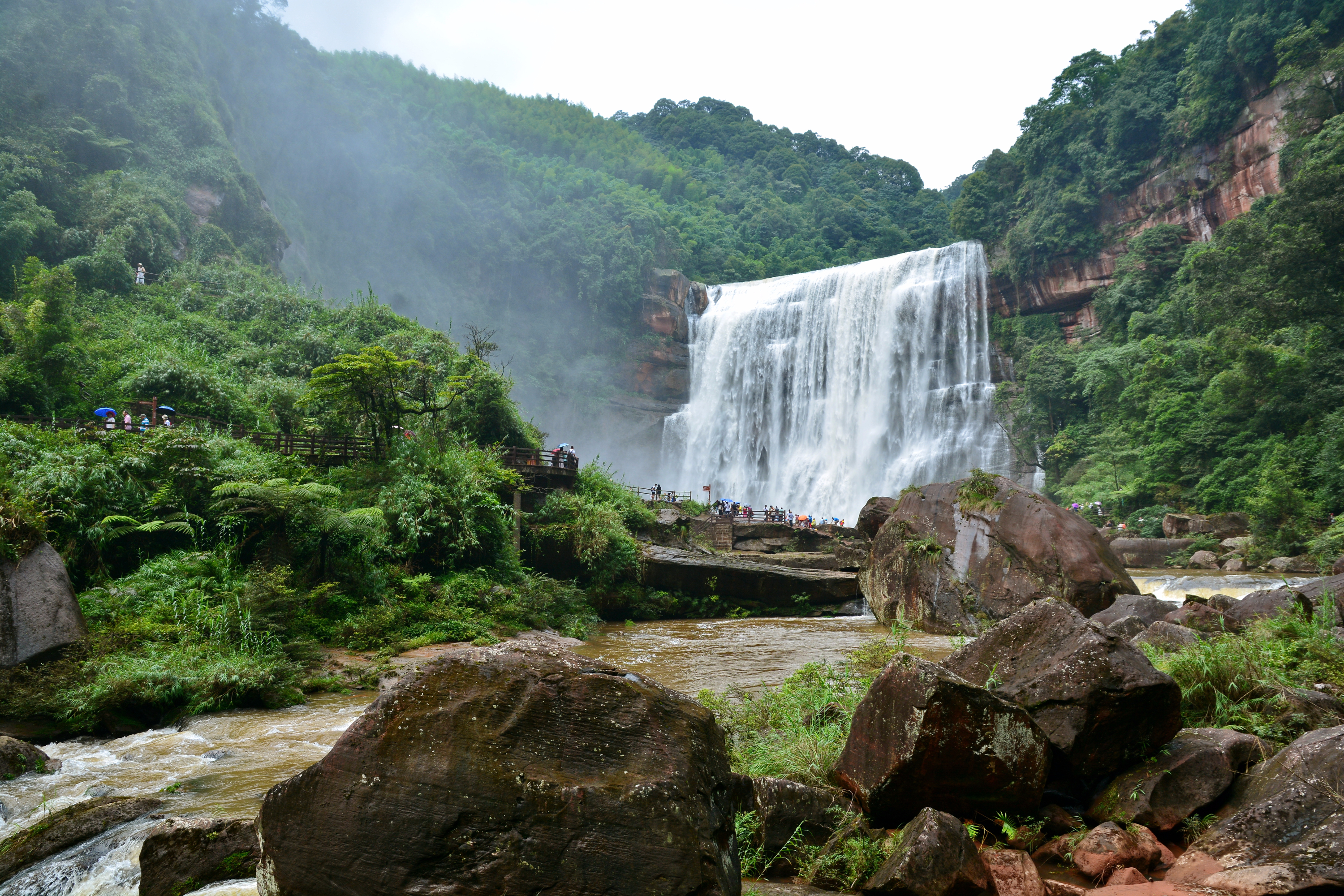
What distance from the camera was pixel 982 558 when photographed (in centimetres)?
1154

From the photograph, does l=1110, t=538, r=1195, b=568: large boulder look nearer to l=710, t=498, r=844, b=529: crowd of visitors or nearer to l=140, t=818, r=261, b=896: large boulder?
l=710, t=498, r=844, b=529: crowd of visitors

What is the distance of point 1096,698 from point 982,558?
791 cm

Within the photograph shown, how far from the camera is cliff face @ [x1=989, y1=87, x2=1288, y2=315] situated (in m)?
30.8

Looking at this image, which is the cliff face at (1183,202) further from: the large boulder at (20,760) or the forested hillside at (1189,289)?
the large boulder at (20,760)

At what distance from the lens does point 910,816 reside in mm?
3834

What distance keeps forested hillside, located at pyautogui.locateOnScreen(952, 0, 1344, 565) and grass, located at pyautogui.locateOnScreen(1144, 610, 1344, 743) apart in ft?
48.3

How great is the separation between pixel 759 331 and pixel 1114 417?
18110 millimetres

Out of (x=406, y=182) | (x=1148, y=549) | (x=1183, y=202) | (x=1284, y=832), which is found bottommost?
(x=1148, y=549)

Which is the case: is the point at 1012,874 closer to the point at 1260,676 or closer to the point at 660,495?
the point at 1260,676

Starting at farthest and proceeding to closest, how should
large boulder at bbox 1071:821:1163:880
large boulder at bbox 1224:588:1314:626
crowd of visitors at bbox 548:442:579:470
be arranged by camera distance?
crowd of visitors at bbox 548:442:579:470, large boulder at bbox 1224:588:1314:626, large boulder at bbox 1071:821:1163:880

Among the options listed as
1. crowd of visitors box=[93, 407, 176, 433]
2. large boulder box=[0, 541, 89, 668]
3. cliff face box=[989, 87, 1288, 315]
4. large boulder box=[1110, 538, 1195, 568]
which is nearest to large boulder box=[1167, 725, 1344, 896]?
large boulder box=[0, 541, 89, 668]

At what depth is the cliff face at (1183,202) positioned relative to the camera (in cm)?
3081

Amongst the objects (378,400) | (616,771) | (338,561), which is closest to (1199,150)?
(378,400)

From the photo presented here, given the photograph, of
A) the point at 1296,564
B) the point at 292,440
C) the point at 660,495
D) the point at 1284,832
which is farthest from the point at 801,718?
the point at 660,495
